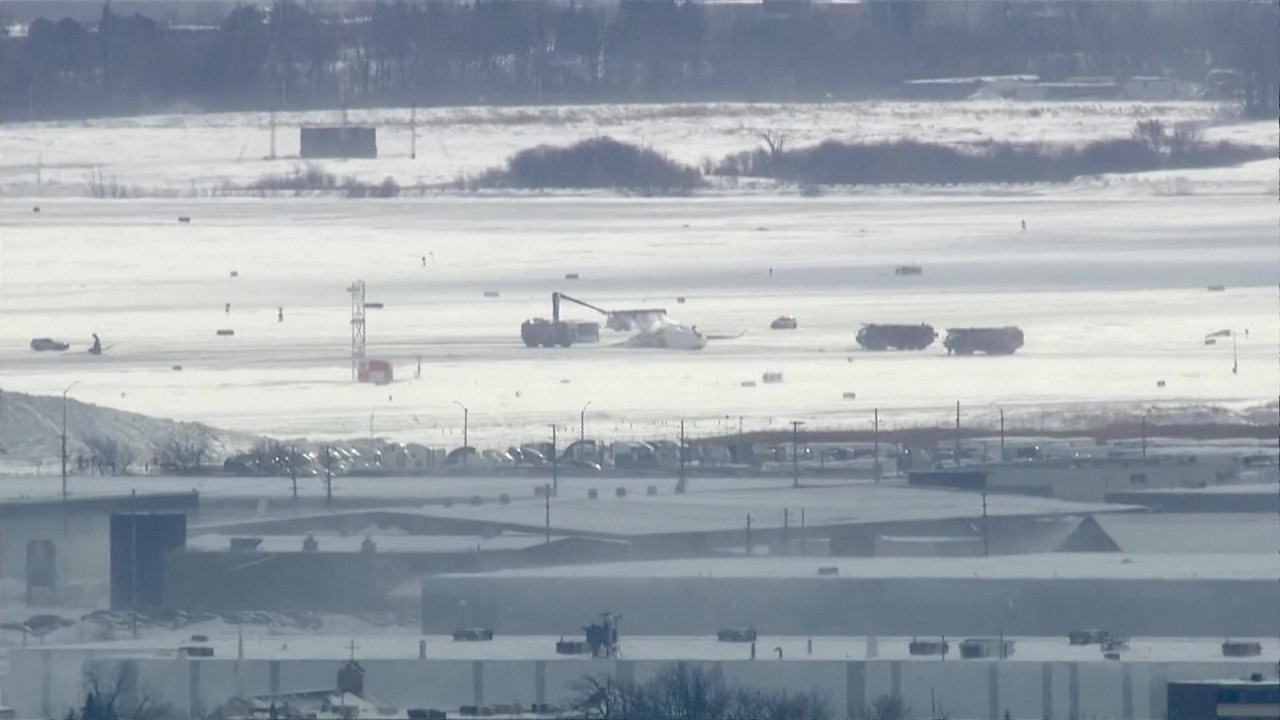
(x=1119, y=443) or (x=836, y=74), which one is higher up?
(x=836, y=74)

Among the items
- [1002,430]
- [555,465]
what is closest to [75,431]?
[555,465]

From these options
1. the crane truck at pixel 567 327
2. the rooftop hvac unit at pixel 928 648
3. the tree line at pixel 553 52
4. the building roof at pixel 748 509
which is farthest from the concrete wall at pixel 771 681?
the tree line at pixel 553 52

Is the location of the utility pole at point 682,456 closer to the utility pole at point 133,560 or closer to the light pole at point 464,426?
the light pole at point 464,426

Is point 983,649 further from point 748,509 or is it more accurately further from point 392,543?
point 748,509

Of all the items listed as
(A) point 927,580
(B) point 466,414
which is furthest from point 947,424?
(A) point 927,580

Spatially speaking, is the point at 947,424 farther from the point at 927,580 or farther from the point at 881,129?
the point at 881,129

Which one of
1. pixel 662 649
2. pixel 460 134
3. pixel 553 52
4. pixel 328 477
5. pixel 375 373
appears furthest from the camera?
pixel 460 134
